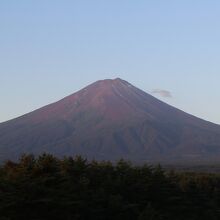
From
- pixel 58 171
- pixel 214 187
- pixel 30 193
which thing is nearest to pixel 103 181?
pixel 58 171

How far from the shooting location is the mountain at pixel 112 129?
159m

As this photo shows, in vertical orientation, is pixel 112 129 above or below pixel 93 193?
above

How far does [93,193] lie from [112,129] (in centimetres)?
15072

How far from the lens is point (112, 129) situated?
6801 inches

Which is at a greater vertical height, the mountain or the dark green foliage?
the mountain

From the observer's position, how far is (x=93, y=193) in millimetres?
22047

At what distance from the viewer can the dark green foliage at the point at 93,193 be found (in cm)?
1925

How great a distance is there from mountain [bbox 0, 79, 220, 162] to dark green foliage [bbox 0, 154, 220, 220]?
120 meters

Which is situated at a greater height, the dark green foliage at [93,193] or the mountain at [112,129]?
the mountain at [112,129]

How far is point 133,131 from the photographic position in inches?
6845

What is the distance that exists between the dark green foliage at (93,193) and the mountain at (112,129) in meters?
120

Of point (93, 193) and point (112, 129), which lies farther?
point (112, 129)

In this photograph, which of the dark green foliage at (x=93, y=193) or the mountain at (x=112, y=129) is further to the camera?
the mountain at (x=112, y=129)

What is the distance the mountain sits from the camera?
520ft
